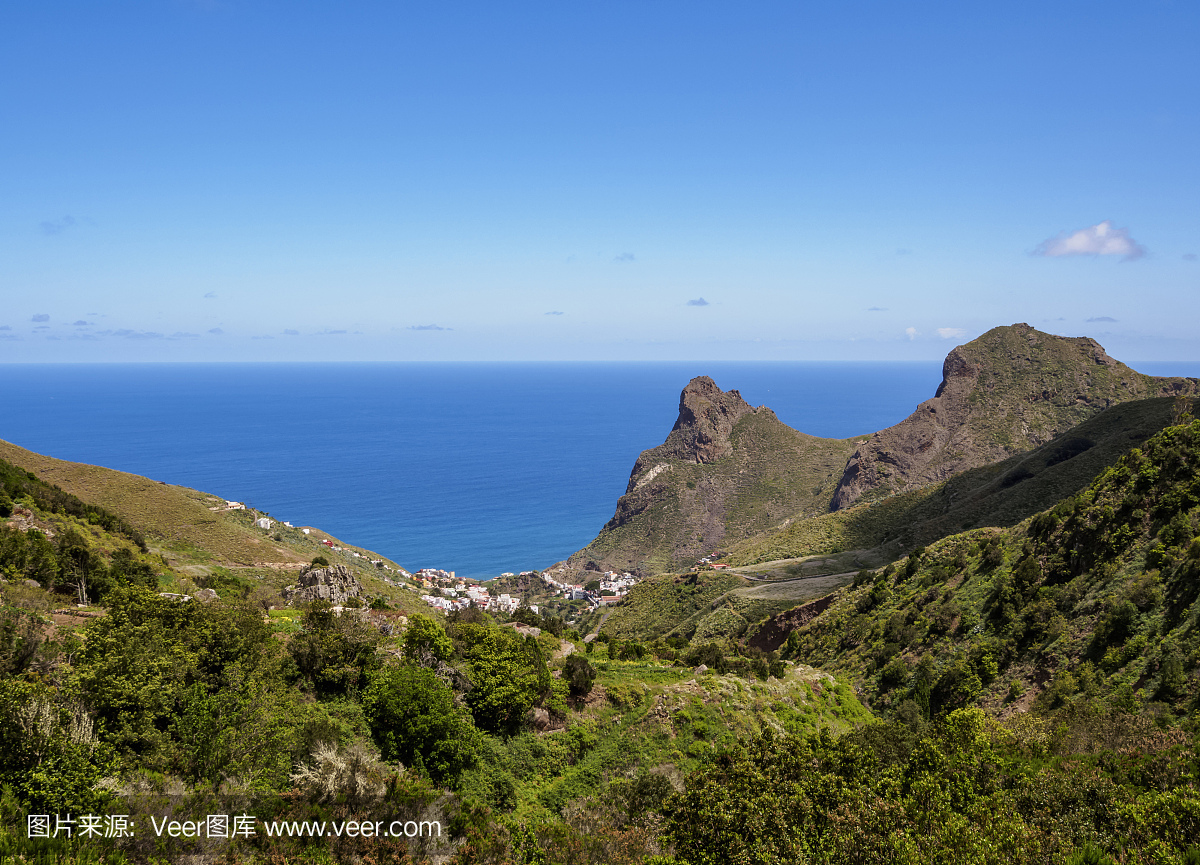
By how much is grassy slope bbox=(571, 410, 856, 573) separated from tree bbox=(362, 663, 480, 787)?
113 meters

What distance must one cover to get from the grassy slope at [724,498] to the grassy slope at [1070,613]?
8943 cm

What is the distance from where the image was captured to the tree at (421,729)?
20016 mm

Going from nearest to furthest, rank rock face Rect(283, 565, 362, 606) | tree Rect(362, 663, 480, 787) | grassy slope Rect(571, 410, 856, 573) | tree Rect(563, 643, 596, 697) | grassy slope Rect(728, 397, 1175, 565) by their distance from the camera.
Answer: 1. tree Rect(362, 663, 480, 787)
2. tree Rect(563, 643, 596, 697)
3. rock face Rect(283, 565, 362, 606)
4. grassy slope Rect(728, 397, 1175, 565)
5. grassy slope Rect(571, 410, 856, 573)

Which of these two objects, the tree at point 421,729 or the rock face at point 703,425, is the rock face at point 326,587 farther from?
the rock face at point 703,425

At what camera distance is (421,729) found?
20188mm

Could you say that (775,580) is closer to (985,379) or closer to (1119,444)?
(1119,444)

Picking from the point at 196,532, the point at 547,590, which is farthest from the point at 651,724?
the point at 547,590

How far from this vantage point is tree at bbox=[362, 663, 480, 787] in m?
20.0

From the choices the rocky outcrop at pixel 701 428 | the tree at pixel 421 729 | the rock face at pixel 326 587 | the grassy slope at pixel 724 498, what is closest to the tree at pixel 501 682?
the tree at pixel 421 729

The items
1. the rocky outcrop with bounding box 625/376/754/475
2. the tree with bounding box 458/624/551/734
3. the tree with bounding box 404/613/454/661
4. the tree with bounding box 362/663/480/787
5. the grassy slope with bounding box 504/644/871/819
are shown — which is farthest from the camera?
the rocky outcrop with bounding box 625/376/754/475

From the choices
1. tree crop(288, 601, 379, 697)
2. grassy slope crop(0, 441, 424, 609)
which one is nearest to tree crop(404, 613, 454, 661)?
A: tree crop(288, 601, 379, 697)

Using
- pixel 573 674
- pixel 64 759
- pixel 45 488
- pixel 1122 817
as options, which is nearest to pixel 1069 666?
pixel 1122 817

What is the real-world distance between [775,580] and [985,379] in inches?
3348

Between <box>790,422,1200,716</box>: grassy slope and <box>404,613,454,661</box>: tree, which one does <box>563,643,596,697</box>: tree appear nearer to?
<box>404,613,454,661</box>: tree
